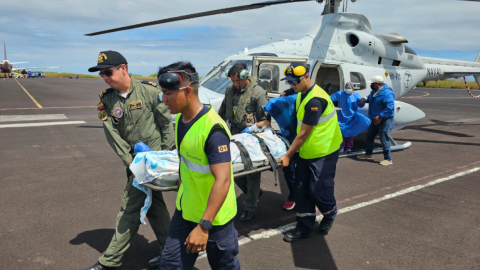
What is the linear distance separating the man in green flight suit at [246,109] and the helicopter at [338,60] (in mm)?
2621

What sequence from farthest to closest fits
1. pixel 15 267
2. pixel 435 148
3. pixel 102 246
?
pixel 435 148
pixel 102 246
pixel 15 267

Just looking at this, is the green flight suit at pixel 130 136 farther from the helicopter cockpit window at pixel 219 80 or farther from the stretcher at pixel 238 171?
the helicopter cockpit window at pixel 219 80

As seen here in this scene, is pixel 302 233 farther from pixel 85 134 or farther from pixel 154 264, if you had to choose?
pixel 85 134

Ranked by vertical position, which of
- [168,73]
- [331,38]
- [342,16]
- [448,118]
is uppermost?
[342,16]

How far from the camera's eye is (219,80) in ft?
26.4

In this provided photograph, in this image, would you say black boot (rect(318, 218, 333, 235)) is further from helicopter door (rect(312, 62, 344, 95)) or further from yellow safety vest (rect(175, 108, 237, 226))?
helicopter door (rect(312, 62, 344, 95))

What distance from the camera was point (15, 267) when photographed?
3330 millimetres

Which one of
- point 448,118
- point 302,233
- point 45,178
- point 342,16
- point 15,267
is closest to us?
point 15,267

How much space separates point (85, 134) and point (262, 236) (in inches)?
294

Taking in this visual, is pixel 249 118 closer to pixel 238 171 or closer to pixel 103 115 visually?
pixel 238 171

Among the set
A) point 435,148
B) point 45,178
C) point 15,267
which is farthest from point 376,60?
point 15,267

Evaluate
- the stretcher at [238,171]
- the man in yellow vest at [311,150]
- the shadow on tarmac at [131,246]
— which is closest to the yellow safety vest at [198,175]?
the stretcher at [238,171]

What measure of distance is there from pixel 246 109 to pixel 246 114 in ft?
0.24

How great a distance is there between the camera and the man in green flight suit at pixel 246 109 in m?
4.36
